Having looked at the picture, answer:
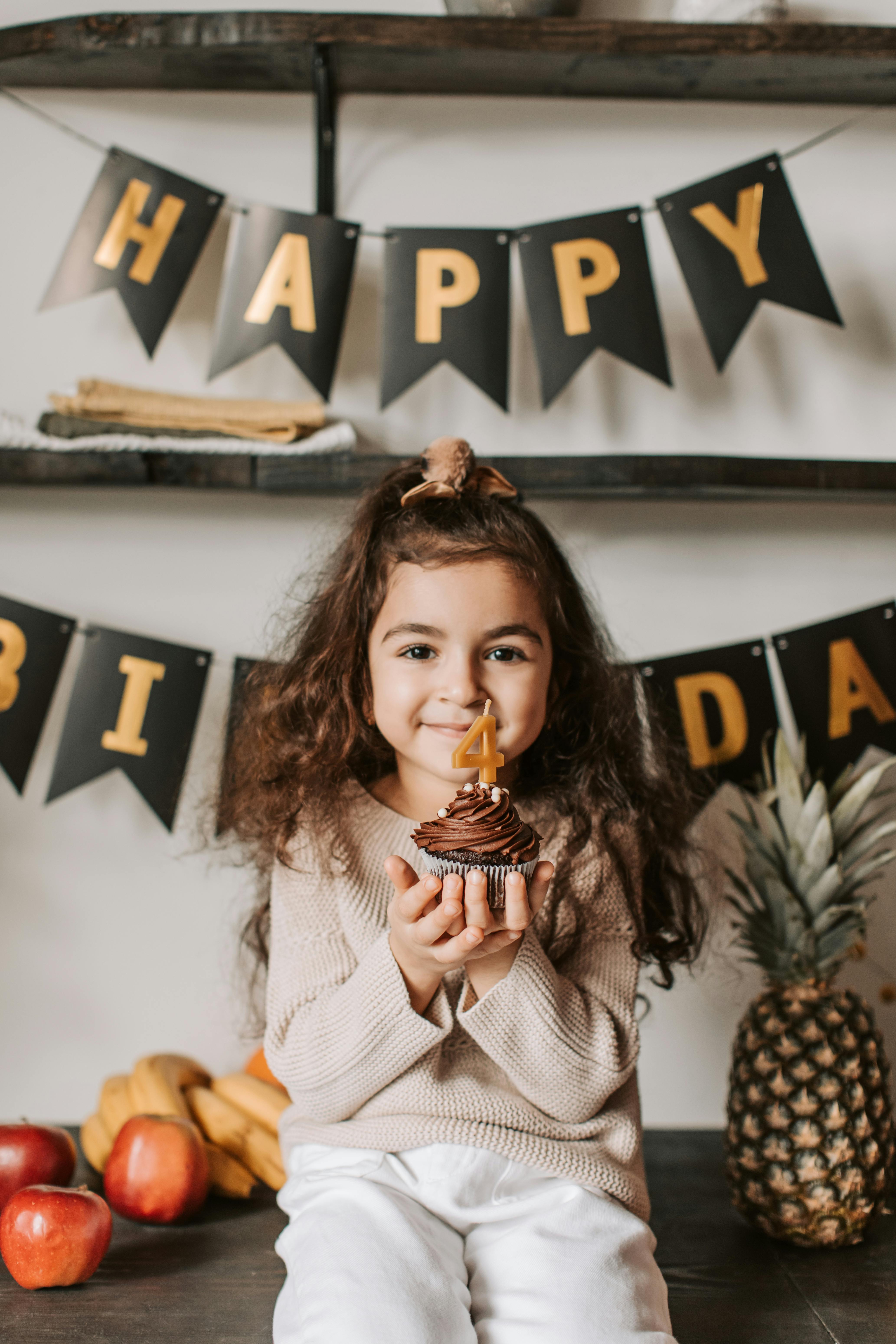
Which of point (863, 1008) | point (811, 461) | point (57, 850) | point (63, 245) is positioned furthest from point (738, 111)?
point (57, 850)

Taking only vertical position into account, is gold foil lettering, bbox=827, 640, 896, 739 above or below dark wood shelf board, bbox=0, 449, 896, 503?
below

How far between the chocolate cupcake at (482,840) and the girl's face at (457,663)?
0.16m

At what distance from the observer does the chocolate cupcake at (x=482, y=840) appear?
0.92m

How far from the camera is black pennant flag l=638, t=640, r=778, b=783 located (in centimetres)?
156

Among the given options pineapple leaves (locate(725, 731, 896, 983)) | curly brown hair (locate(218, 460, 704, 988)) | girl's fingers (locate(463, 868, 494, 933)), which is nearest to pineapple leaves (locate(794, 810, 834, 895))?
pineapple leaves (locate(725, 731, 896, 983))

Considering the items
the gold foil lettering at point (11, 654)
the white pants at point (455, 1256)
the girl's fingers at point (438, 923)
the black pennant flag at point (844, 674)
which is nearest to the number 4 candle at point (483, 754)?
the girl's fingers at point (438, 923)

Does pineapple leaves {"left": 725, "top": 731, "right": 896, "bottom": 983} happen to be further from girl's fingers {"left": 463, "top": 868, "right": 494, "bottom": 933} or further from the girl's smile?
Answer: girl's fingers {"left": 463, "top": 868, "right": 494, "bottom": 933}

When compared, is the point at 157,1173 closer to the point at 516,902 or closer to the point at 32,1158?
the point at 32,1158

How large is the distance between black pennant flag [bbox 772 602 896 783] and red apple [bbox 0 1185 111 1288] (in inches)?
46.2

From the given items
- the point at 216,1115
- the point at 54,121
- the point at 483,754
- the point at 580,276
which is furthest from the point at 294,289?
the point at 216,1115

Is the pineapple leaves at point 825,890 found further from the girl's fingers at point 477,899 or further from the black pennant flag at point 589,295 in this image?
the black pennant flag at point 589,295

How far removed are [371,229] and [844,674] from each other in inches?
41.5

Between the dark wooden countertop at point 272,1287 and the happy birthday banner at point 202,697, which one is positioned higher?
the happy birthday banner at point 202,697

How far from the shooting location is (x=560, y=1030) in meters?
1.08
